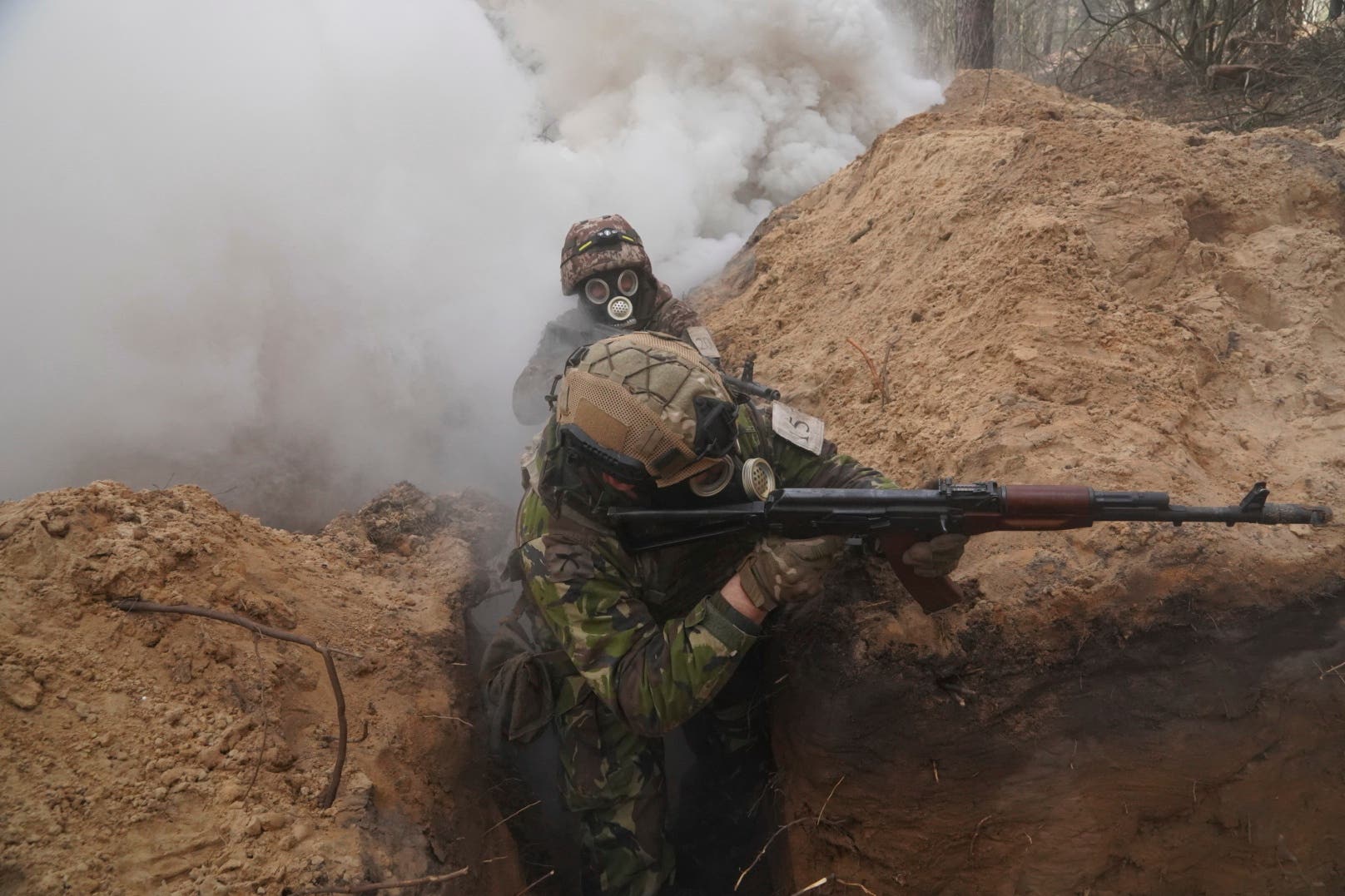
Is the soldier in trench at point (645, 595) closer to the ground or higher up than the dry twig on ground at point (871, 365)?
closer to the ground

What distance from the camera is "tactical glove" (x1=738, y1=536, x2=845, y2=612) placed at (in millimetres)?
2486

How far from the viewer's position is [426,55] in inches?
320

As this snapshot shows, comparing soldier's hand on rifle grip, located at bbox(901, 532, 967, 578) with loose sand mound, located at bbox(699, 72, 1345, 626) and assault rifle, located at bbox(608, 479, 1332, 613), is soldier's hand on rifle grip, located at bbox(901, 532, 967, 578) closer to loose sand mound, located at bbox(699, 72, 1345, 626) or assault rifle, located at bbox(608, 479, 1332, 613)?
assault rifle, located at bbox(608, 479, 1332, 613)

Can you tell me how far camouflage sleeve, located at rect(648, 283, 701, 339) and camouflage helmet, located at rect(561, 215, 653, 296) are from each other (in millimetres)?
233

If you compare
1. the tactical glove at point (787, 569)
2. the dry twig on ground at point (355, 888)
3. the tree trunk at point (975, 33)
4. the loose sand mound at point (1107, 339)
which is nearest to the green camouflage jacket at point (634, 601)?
the tactical glove at point (787, 569)

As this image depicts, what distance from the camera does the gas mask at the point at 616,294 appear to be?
5113 mm

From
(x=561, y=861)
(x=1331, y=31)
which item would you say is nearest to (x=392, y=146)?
(x=561, y=861)

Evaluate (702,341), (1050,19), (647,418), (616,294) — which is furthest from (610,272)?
(1050,19)

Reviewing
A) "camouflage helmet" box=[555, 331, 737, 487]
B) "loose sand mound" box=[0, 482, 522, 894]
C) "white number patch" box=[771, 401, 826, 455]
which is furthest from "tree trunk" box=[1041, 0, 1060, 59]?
"loose sand mound" box=[0, 482, 522, 894]

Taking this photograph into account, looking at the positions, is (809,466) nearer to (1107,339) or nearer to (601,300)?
(1107,339)

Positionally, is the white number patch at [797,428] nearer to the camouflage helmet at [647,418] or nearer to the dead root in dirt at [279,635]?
the camouflage helmet at [647,418]

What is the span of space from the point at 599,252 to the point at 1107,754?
3.75 metres

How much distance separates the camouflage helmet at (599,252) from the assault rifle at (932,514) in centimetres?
272

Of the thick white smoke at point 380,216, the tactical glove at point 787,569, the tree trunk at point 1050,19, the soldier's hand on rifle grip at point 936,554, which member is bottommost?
the soldier's hand on rifle grip at point 936,554
